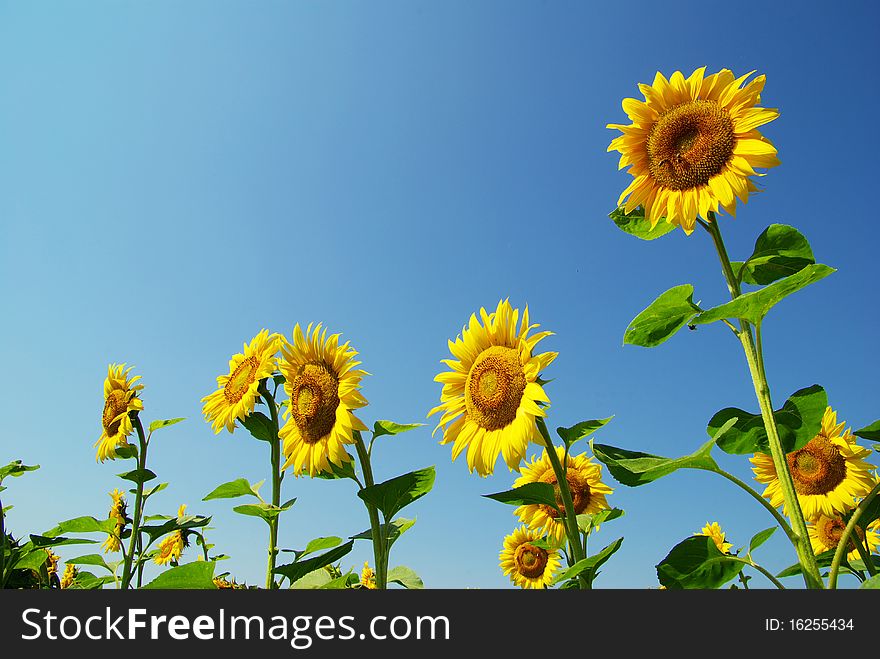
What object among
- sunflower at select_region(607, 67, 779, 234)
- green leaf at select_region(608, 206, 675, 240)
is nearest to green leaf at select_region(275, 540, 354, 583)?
green leaf at select_region(608, 206, 675, 240)

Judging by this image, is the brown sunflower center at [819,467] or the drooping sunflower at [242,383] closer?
the drooping sunflower at [242,383]

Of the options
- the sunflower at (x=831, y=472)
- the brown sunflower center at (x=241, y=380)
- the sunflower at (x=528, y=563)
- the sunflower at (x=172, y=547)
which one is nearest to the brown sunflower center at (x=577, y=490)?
the sunflower at (x=831, y=472)

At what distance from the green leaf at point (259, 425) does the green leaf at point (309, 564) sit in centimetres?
77

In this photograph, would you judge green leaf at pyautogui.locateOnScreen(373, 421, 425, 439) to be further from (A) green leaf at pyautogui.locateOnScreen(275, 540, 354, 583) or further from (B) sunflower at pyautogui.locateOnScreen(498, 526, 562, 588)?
(B) sunflower at pyautogui.locateOnScreen(498, 526, 562, 588)

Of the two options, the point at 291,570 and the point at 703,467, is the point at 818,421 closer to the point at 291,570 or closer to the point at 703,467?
the point at 703,467

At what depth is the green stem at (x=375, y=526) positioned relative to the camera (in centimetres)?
257

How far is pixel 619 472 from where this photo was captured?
2.26 metres

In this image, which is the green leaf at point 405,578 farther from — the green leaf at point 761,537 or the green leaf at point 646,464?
the green leaf at point 761,537

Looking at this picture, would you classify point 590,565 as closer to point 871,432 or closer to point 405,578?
point 405,578

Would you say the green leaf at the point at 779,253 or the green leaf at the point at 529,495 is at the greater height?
the green leaf at the point at 779,253

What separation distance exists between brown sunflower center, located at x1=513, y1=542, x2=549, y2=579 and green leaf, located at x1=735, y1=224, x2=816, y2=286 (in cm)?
413

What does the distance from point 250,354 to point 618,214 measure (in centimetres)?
232

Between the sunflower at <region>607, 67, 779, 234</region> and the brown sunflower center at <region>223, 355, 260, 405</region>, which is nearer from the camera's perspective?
the sunflower at <region>607, 67, 779, 234</region>

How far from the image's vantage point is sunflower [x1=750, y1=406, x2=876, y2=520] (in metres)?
3.54
